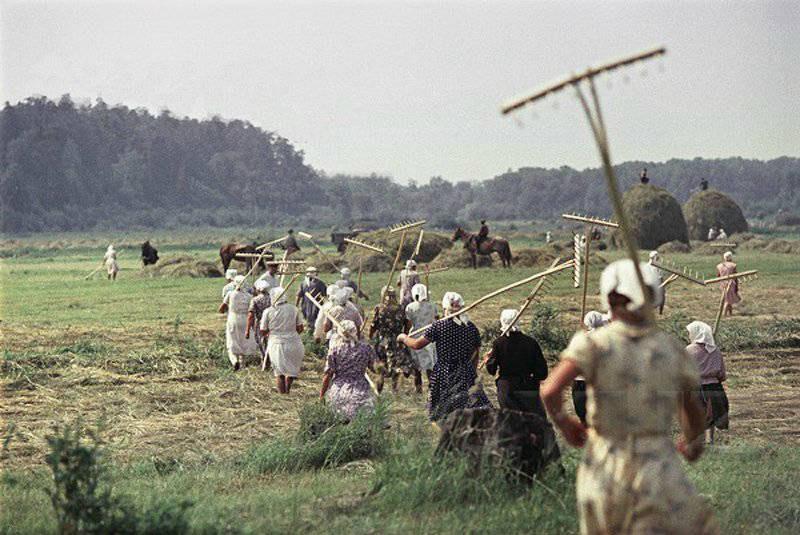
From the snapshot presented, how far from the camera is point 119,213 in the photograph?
384 feet

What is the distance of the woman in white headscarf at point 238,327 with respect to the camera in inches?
672

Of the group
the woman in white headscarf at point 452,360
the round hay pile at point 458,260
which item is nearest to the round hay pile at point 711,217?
the round hay pile at point 458,260

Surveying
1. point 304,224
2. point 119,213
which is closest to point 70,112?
point 119,213

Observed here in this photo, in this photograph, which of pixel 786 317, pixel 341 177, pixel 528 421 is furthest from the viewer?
pixel 341 177

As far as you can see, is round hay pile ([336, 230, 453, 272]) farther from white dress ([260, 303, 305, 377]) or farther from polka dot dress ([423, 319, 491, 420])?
polka dot dress ([423, 319, 491, 420])

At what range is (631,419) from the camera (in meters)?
5.21

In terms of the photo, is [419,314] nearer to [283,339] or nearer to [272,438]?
[283,339]

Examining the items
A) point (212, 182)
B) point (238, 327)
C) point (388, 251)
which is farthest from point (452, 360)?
point (212, 182)

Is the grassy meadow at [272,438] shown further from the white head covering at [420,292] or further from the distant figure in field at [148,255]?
the distant figure in field at [148,255]

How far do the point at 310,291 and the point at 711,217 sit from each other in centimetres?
3618

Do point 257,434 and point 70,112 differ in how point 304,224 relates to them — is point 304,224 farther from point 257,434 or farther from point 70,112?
point 257,434

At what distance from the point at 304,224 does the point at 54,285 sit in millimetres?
86795

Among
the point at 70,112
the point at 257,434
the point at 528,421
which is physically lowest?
the point at 257,434

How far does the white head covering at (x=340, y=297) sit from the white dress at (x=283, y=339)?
1.80m
